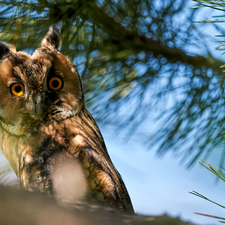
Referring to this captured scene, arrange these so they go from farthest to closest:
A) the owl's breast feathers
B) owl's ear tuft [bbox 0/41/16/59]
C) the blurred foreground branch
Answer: owl's ear tuft [bbox 0/41/16/59]
the owl's breast feathers
the blurred foreground branch

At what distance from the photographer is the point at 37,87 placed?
0.72 meters

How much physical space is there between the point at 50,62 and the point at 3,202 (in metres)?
0.60

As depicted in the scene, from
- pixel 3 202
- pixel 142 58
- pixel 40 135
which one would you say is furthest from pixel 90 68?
pixel 3 202

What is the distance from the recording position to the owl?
698 mm

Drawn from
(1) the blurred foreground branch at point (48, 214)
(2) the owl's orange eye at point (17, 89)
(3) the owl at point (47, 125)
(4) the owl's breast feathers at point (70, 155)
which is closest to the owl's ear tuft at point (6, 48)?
(3) the owl at point (47, 125)

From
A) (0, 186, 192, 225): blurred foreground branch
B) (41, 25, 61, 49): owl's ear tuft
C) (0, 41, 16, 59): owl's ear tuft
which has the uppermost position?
(41, 25, 61, 49): owl's ear tuft

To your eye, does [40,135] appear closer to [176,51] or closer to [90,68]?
[90,68]

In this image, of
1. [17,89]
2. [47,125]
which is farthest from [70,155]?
[17,89]

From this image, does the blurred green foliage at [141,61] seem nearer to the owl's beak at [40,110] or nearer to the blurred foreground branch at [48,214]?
the owl's beak at [40,110]

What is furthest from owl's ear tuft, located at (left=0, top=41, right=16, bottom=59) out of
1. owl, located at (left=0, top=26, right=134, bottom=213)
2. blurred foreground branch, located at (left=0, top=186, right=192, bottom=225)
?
blurred foreground branch, located at (left=0, top=186, right=192, bottom=225)

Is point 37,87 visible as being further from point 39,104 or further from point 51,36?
point 51,36

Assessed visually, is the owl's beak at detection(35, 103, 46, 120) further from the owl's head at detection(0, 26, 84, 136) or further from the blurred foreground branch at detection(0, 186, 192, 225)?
the blurred foreground branch at detection(0, 186, 192, 225)

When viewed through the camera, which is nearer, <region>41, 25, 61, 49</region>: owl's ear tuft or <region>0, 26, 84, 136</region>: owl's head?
<region>0, 26, 84, 136</region>: owl's head

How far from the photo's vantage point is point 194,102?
1252 mm
